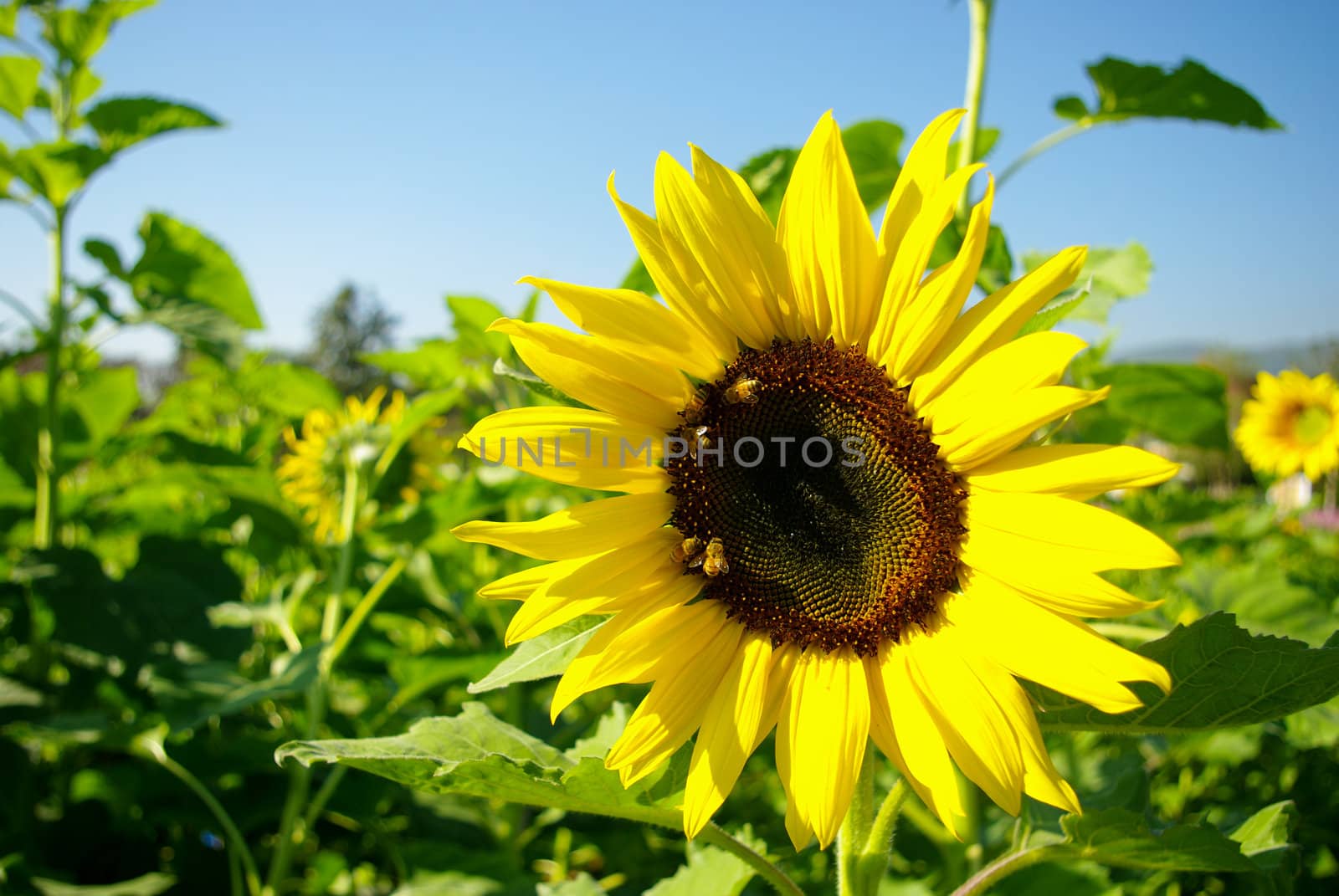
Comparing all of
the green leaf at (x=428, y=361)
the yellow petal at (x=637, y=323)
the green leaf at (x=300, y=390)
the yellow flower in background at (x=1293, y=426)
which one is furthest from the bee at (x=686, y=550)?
the yellow flower in background at (x=1293, y=426)

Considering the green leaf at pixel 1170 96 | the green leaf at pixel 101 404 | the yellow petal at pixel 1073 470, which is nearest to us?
the yellow petal at pixel 1073 470

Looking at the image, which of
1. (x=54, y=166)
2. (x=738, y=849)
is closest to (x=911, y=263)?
(x=738, y=849)

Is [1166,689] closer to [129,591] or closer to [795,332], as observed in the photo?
[795,332]

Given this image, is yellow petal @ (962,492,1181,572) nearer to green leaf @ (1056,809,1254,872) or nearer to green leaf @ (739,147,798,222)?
green leaf @ (1056,809,1254,872)

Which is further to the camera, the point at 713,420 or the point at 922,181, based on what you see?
the point at 713,420

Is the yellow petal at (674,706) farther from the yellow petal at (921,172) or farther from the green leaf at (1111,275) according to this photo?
the green leaf at (1111,275)

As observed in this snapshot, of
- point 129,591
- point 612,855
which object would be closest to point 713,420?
point 612,855

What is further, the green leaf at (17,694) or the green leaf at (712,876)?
the green leaf at (17,694)
